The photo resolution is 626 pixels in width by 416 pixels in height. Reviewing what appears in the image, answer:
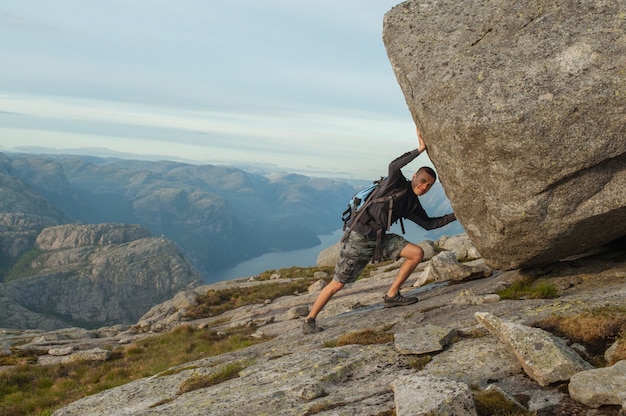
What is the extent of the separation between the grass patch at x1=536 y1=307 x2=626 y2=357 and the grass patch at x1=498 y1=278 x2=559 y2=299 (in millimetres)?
2618

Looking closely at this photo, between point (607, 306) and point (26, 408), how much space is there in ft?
55.9

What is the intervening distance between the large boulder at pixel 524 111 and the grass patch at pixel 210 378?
732cm

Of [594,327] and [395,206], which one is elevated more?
[395,206]

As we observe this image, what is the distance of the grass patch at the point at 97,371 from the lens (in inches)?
613

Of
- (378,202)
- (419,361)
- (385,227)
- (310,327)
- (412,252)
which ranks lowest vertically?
(310,327)

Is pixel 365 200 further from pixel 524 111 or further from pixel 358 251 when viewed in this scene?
pixel 524 111

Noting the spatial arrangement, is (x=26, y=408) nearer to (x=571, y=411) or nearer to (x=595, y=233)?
(x=571, y=411)

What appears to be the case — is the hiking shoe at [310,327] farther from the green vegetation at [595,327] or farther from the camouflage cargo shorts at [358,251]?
the green vegetation at [595,327]

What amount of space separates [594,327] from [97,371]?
1910cm

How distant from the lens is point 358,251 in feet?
43.5

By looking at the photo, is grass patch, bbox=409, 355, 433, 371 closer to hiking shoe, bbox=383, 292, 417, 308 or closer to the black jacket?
the black jacket

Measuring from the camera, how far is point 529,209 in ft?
35.1

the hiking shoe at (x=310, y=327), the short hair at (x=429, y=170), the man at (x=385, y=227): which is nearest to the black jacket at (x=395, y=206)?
the man at (x=385, y=227)

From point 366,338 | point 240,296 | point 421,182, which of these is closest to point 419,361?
point 366,338
